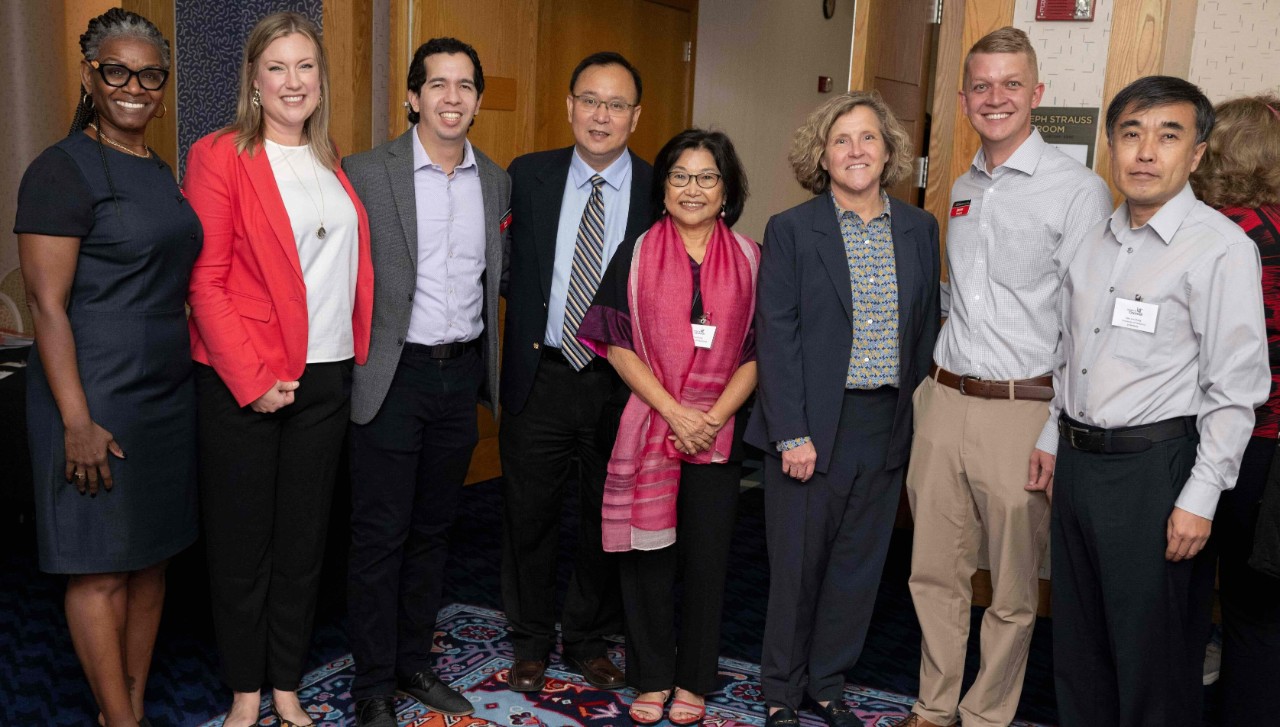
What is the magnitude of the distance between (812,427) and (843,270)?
17.2 inches

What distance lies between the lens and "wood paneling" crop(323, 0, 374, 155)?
4379 mm

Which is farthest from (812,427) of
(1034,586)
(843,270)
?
(1034,586)

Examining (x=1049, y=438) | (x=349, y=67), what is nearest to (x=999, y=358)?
(x=1049, y=438)

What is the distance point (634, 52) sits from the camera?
6.20 metres

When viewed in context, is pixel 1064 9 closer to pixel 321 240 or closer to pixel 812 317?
pixel 812 317

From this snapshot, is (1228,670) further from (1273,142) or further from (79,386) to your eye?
(79,386)

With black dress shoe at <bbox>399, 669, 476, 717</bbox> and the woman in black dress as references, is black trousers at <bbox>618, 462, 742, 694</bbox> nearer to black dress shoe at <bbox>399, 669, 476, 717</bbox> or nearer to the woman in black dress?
black dress shoe at <bbox>399, 669, 476, 717</bbox>

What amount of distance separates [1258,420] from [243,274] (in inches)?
99.4

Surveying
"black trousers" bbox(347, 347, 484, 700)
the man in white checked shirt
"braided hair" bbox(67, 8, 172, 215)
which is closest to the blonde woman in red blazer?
"black trousers" bbox(347, 347, 484, 700)

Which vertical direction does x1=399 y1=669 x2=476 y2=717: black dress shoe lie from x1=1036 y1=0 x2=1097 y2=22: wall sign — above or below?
below

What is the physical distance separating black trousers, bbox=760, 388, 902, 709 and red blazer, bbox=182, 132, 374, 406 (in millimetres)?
1355

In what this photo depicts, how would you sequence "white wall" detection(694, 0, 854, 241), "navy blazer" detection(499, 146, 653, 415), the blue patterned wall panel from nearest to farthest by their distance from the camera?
"navy blazer" detection(499, 146, 653, 415)
the blue patterned wall panel
"white wall" detection(694, 0, 854, 241)

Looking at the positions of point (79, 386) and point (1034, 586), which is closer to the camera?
point (79, 386)

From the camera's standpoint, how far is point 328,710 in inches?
114
